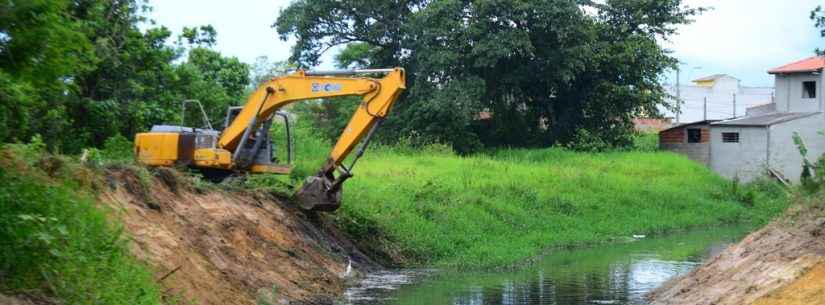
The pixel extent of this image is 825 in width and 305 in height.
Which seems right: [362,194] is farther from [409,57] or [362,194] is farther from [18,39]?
[409,57]

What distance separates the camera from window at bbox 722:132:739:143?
52.0 m

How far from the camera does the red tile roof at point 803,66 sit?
5011 centimetres

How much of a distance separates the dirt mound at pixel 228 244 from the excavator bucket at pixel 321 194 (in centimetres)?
41

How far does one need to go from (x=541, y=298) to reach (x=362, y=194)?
360 inches

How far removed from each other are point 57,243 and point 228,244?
7.24 metres

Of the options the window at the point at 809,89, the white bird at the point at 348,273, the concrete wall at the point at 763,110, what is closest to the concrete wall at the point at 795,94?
the window at the point at 809,89

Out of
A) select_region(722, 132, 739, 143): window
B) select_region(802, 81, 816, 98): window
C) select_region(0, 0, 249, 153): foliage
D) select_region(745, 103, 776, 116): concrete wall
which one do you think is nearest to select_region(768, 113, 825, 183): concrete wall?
select_region(802, 81, 816, 98): window

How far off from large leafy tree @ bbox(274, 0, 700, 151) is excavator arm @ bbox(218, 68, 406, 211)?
25.5 meters

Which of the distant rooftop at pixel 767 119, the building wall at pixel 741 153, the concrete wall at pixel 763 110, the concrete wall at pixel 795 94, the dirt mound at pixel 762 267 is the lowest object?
the dirt mound at pixel 762 267

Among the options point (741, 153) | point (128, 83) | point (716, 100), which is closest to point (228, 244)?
point (128, 83)

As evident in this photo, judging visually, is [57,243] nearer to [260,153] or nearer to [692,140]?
[260,153]

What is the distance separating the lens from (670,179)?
4453 centimetres

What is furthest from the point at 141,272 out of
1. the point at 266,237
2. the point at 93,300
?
the point at 266,237

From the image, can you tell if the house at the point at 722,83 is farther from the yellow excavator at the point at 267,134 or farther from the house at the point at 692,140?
the yellow excavator at the point at 267,134
